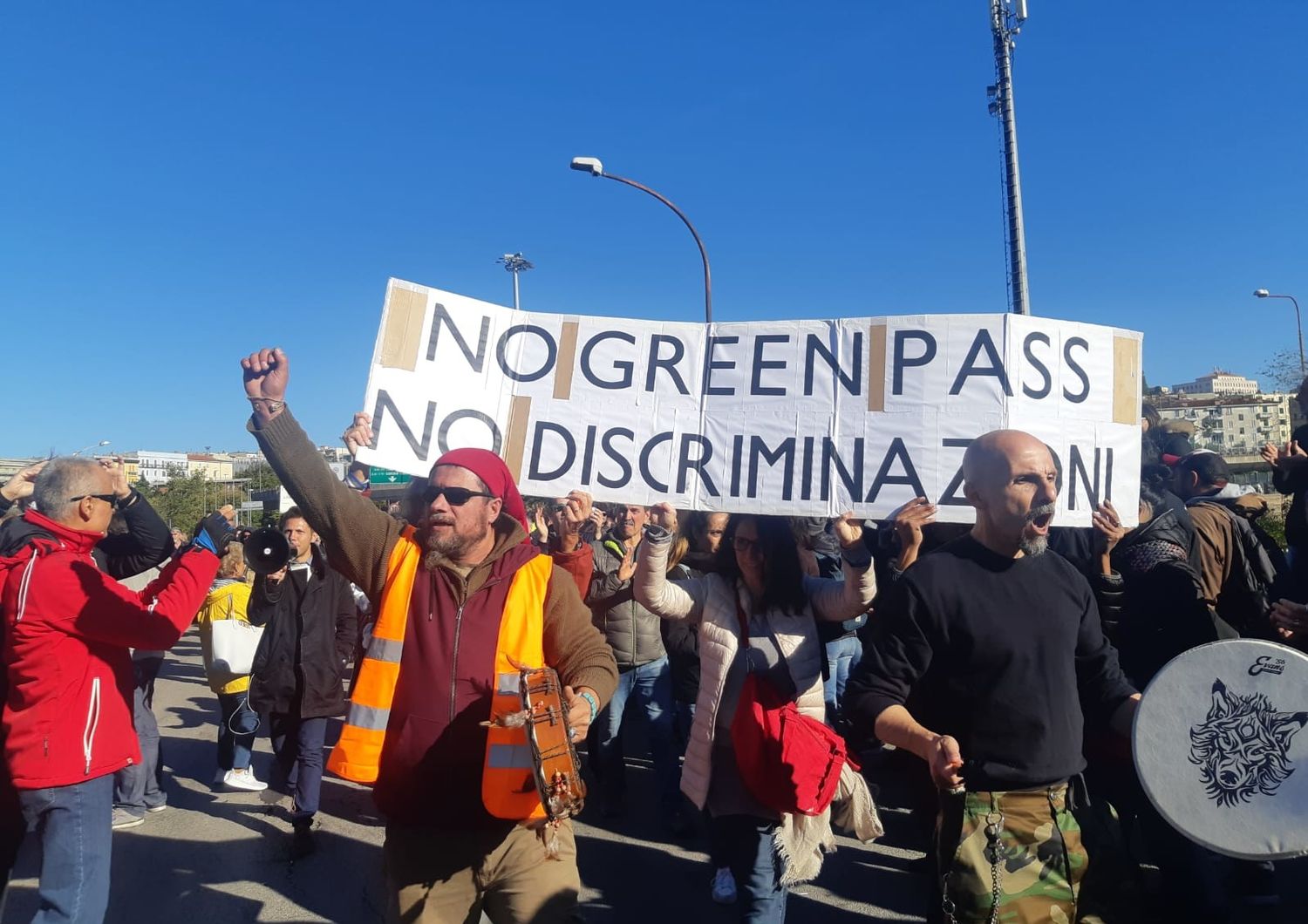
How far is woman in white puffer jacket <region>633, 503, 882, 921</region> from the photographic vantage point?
10.5 feet

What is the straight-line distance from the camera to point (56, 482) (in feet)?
10.8

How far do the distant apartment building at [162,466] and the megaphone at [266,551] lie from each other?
95.0 feet

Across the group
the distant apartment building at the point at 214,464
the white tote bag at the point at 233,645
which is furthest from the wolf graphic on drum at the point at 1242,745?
the distant apartment building at the point at 214,464

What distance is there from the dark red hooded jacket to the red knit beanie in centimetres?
129

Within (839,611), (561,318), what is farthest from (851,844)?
(561,318)

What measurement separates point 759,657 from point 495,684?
1.10 m

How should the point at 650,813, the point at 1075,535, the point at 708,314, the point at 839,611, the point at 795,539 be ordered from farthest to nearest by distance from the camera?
1. the point at 708,314
2. the point at 650,813
3. the point at 1075,535
4. the point at 795,539
5. the point at 839,611

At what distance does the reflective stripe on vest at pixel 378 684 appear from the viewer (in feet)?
8.30

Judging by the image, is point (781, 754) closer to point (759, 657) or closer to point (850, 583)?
point (759, 657)

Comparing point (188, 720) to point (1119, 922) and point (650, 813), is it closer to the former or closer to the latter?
point (650, 813)

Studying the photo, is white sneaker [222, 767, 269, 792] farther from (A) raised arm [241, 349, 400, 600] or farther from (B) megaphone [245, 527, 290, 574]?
(A) raised arm [241, 349, 400, 600]

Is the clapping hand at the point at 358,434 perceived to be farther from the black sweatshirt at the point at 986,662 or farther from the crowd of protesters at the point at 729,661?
the black sweatshirt at the point at 986,662

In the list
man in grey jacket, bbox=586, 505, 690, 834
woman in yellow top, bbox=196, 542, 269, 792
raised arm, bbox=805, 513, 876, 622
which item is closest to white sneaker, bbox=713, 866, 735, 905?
man in grey jacket, bbox=586, 505, 690, 834

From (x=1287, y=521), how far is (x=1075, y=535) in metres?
0.95
